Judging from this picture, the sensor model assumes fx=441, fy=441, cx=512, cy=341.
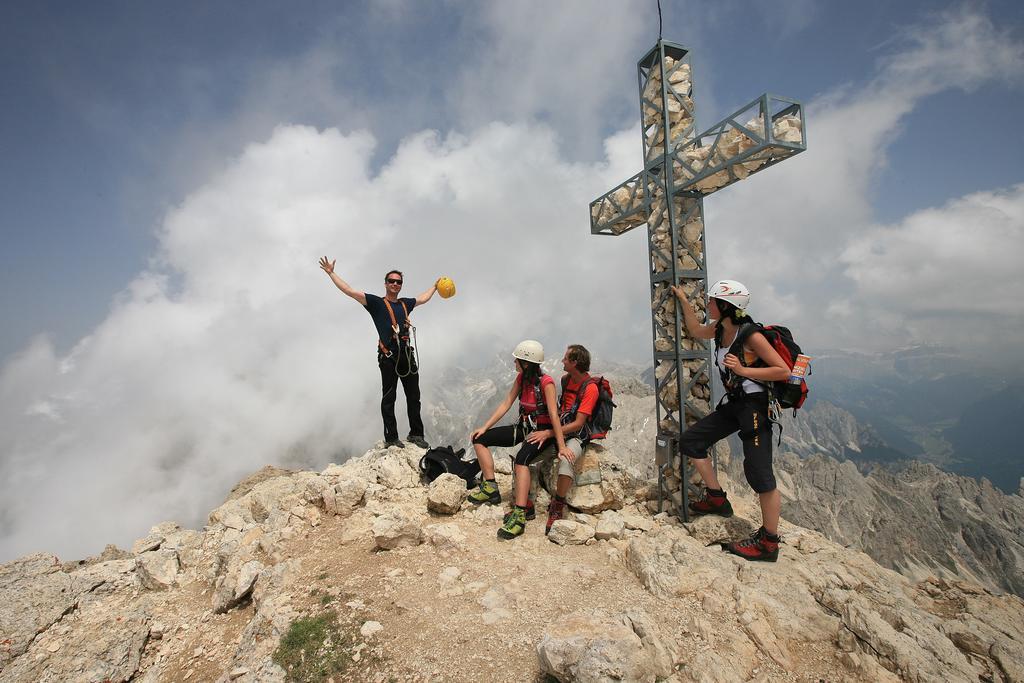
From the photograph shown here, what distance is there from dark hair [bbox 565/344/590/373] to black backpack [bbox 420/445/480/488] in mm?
3263

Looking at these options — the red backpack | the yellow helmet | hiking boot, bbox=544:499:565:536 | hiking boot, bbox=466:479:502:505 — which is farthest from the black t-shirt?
the red backpack

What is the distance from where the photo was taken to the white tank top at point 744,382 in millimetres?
5906

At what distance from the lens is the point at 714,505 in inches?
279

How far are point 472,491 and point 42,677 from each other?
572cm

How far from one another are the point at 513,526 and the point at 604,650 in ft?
10.0

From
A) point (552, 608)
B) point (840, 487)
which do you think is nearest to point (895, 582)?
point (552, 608)

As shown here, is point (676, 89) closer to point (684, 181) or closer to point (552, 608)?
point (684, 181)

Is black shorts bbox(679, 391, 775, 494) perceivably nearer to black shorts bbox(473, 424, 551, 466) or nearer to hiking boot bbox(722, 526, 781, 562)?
hiking boot bbox(722, 526, 781, 562)

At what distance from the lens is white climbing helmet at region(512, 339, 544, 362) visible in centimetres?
709

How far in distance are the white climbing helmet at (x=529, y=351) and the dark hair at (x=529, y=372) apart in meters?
0.07

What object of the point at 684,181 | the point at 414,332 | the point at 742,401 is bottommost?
the point at 742,401

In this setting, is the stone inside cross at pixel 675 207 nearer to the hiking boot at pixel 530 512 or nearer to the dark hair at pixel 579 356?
the dark hair at pixel 579 356

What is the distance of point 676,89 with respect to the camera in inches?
322

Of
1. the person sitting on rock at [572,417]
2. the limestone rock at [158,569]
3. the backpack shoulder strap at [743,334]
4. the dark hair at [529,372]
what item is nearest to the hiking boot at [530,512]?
the person sitting on rock at [572,417]
